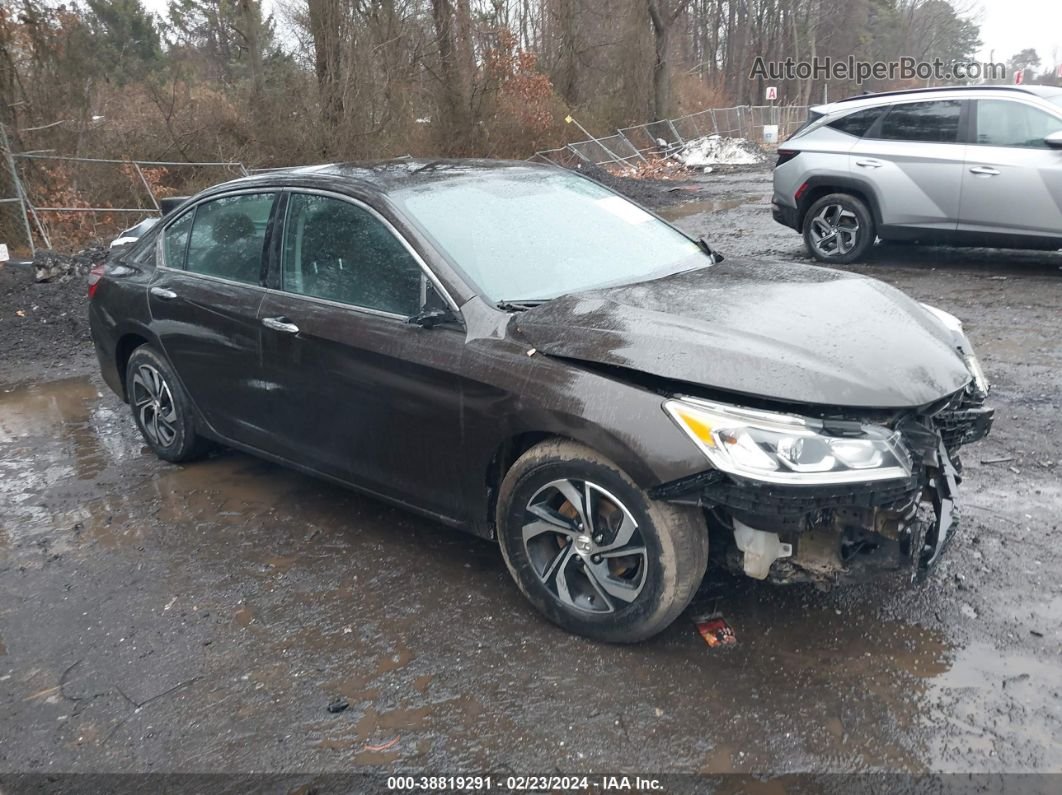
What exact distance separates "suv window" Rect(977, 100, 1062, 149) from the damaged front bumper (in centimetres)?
632

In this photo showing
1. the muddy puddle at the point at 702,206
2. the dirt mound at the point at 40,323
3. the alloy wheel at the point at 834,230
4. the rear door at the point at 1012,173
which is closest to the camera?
the rear door at the point at 1012,173

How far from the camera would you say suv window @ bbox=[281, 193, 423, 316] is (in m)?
3.71

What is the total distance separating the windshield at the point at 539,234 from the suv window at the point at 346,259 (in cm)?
18

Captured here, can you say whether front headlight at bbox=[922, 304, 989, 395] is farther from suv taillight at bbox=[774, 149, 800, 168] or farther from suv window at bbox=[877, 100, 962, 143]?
suv taillight at bbox=[774, 149, 800, 168]

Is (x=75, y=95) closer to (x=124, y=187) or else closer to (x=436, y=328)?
(x=124, y=187)

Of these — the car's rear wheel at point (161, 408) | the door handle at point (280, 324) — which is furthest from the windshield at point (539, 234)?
the car's rear wheel at point (161, 408)

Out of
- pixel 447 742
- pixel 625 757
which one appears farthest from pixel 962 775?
pixel 447 742

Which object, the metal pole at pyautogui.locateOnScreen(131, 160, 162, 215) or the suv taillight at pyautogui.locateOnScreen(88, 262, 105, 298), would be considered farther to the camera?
the metal pole at pyautogui.locateOnScreen(131, 160, 162, 215)

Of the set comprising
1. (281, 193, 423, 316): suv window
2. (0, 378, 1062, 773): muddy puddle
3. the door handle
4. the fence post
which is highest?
the fence post

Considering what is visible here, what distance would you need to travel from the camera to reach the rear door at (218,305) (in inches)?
171

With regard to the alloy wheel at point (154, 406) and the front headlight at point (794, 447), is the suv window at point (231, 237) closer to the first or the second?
the alloy wheel at point (154, 406)

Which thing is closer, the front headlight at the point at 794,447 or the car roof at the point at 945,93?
the front headlight at the point at 794,447

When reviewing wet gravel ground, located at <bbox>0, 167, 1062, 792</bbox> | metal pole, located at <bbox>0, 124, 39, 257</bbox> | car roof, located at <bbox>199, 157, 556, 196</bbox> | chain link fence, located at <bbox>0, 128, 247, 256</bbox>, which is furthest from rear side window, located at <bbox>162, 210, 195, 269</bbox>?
chain link fence, located at <bbox>0, 128, 247, 256</bbox>

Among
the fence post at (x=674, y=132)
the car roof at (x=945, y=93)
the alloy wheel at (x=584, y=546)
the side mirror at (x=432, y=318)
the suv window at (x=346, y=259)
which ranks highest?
the fence post at (x=674, y=132)
